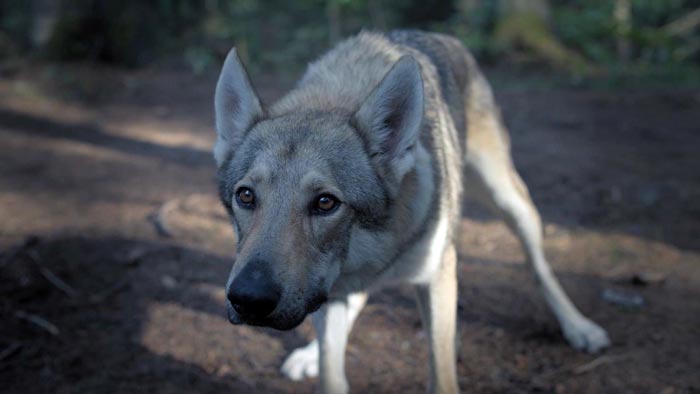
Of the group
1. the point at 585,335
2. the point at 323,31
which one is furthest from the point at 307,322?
the point at 323,31

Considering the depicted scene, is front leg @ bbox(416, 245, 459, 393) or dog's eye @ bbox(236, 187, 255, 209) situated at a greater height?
dog's eye @ bbox(236, 187, 255, 209)

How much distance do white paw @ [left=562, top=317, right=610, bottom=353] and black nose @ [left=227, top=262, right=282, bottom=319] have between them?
253 cm

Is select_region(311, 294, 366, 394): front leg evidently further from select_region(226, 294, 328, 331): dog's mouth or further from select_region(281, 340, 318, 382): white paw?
select_region(226, 294, 328, 331): dog's mouth

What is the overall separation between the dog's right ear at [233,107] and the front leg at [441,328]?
51.1 inches

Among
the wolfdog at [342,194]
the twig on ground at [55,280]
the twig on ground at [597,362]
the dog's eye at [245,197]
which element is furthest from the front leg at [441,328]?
the twig on ground at [55,280]

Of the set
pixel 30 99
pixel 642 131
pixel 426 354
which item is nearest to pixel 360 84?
pixel 426 354

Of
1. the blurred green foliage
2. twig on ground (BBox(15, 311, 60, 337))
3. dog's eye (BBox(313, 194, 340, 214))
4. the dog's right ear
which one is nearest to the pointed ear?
dog's eye (BBox(313, 194, 340, 214))

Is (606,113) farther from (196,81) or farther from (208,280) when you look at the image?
(196,81)

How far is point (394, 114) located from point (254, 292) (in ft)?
3.82

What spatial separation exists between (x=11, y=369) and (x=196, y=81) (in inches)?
359

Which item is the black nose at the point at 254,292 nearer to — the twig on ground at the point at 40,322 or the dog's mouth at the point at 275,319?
the dog's mouth at the point at 275,319

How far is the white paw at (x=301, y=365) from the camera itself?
379 cm

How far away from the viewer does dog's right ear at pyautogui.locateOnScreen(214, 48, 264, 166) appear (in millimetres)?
3027

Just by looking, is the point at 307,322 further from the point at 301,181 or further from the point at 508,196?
the point at 301,181
